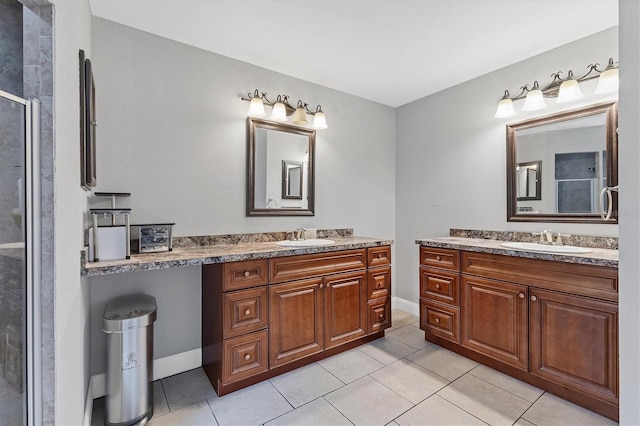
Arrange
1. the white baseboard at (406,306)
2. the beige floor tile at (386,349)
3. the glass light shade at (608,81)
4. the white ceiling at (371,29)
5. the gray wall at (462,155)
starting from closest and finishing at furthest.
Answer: the white ceiling at (371,29) → the glass light shade at (608,81) → the gray wall at (462,155) → the beige floor tile at (386,349) → the white baseboard at (406,306)

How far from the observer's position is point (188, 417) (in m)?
1.80

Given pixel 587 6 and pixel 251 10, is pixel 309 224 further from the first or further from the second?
pixel 587 6

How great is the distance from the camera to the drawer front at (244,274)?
199cm

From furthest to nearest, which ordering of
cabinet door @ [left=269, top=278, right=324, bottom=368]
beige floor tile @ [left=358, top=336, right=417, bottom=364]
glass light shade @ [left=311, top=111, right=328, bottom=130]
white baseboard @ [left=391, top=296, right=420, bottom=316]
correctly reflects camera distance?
white baseboard @ [left=391, top=296, right=420, bottom=316] < glass light shade @ [left=311, top=111, right=328, bottom=130] < beige floor tile @ [left=358, top=336, right=417, bottom=364] < cabinet door @ [left=269, top=278, right=324, bottom=368]

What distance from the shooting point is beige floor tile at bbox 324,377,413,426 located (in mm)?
1806

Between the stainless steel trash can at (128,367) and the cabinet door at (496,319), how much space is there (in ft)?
7.58

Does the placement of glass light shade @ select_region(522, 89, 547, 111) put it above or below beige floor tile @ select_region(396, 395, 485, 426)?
above

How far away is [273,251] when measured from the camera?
2135 millimetres

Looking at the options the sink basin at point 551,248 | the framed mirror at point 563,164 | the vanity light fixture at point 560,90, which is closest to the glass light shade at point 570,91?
the vanity light fixture at point 560,90

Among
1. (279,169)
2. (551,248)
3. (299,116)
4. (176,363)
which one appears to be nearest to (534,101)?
(551,248)

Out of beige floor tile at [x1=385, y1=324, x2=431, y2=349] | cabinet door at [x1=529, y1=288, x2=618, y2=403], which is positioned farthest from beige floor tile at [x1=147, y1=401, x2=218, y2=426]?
cabinet door at [x1=529, y1=288, x2=618, y2=403]

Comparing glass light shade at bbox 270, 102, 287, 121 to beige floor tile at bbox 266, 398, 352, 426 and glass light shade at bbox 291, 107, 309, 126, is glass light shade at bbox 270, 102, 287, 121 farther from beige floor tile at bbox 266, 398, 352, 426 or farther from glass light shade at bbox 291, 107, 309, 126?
beige floor tile at bbox 266, 398, 352, 426

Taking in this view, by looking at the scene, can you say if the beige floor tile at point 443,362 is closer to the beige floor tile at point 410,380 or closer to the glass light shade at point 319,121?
the beige floor tile at point 410,380

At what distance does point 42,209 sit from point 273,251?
4.25ft
